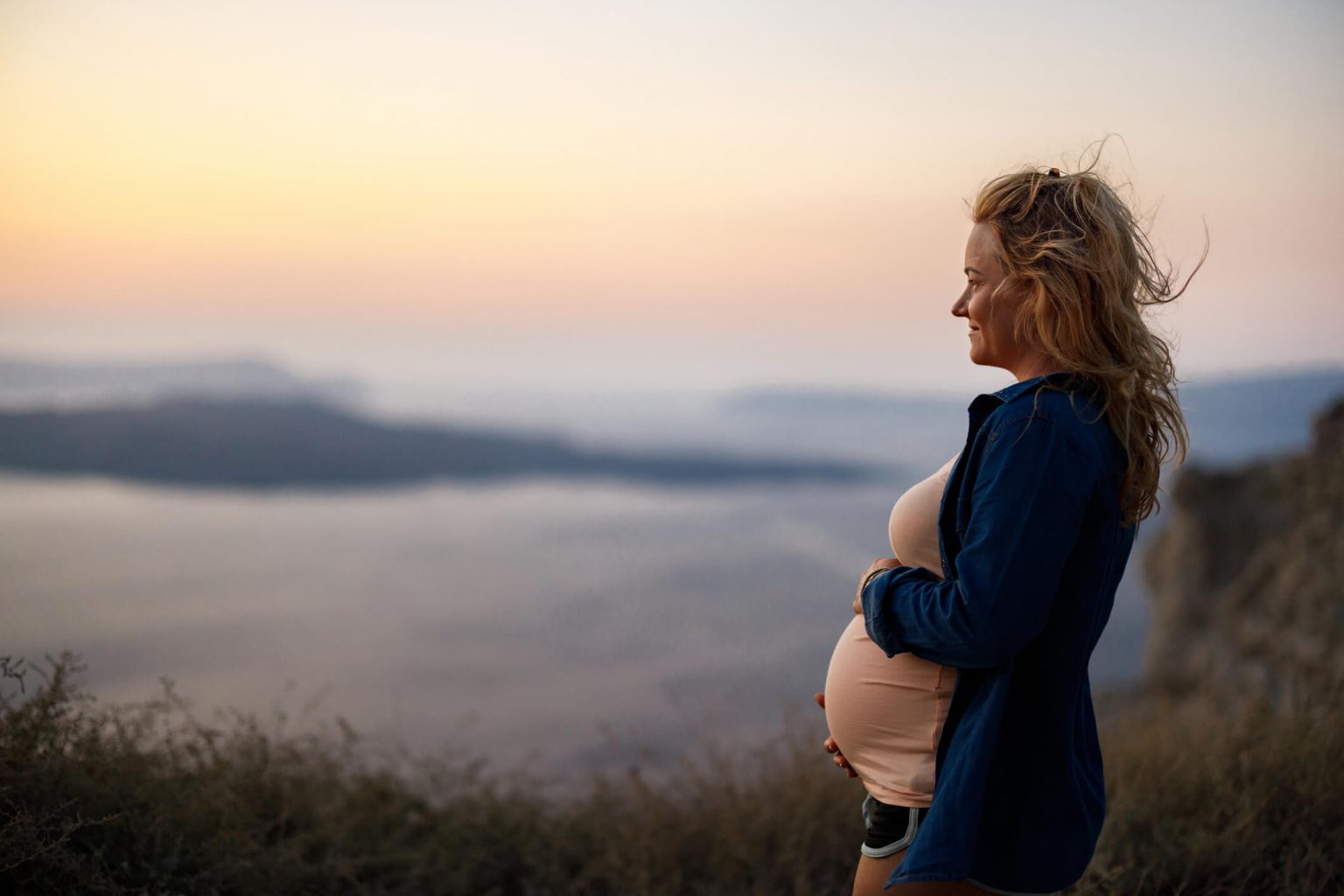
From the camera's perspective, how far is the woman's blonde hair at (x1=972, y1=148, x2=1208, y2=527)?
1.79 meters

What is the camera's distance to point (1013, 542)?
1.67 metres

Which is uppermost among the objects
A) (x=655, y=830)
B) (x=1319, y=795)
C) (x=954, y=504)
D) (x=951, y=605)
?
(x=954, y=504)

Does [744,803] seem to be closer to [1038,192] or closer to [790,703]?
[790,703]

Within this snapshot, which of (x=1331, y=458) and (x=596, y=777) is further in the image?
(x=1331, y=458)

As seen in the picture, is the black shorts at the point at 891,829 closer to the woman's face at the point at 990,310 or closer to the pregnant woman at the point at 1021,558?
the pregnant woman at the point at 1021,558

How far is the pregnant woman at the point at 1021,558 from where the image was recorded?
5.61ft

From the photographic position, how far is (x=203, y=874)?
2996mm

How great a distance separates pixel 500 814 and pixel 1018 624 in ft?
9.91

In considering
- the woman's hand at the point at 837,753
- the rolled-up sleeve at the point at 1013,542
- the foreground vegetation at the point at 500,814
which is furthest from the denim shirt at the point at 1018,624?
the foreground vegetation at the point at 500,814

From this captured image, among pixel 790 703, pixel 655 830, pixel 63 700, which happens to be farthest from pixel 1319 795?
pixel 63 700

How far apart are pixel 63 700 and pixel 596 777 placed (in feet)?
6.88

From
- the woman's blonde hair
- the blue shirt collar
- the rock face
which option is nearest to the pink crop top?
the blue shirt collar

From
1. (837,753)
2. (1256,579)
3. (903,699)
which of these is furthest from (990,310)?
(1256,579)

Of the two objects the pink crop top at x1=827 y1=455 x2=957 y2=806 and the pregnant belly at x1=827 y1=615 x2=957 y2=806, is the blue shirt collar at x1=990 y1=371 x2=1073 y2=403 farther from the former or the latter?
the pregnant belly at x1=827 y1=615 x2=957 y2=806
